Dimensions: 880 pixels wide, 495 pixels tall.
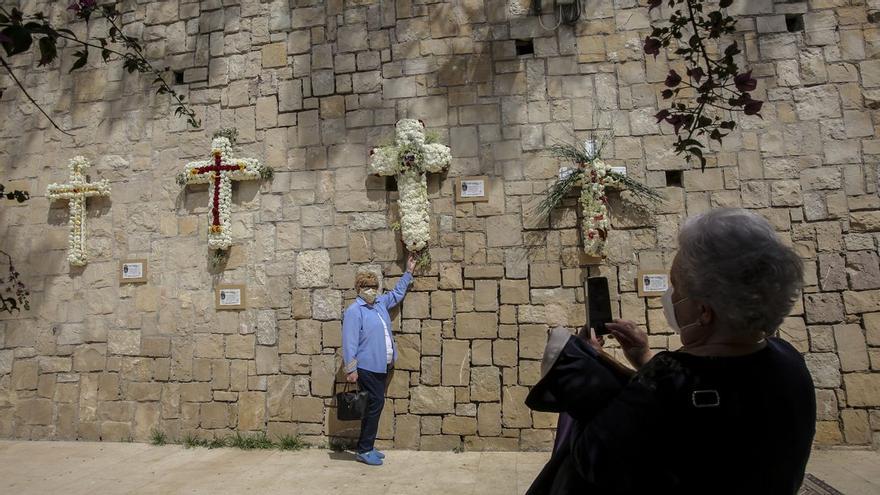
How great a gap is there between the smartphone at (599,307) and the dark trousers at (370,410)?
130 inches

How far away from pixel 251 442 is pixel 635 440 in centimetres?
475

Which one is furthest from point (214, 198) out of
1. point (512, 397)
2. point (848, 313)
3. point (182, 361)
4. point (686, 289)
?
point (848, 313)

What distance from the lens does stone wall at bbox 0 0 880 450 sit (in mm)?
4777

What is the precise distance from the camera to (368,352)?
4.61 m

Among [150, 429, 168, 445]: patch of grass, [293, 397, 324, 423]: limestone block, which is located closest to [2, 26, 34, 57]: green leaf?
[293, 397, 324, 423]: limestone block

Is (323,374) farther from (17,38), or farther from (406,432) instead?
(17,38)

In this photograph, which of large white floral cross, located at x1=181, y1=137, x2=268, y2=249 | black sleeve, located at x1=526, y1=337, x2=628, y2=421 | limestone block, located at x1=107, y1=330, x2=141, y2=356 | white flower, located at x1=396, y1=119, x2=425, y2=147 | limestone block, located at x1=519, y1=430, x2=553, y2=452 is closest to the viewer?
black sleeve, located at x1=526, y1=337, x2=628, y2=421

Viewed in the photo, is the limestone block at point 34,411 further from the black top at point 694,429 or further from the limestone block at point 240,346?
the black top at point 694,429

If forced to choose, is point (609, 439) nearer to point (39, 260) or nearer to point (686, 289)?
point (686, 289)

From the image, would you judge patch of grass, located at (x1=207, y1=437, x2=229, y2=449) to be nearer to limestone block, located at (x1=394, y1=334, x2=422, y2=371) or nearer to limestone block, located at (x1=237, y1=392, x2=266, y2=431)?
limestone block, located at (x1=237, y1=392, x2=266, y2=431)

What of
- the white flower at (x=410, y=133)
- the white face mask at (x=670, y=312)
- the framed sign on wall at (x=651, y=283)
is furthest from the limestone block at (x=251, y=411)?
the white face mask at (x=670, y=312)

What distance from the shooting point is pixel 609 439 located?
1090 millimetres

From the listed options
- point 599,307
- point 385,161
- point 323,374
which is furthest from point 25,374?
point 599,307

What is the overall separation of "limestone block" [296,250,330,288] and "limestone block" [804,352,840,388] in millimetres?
4154
